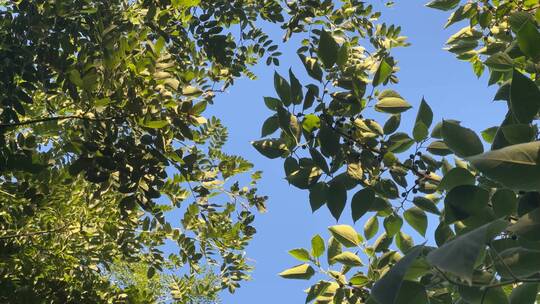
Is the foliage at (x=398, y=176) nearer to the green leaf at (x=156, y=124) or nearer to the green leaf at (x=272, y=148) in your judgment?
the green leaf at (x=272, y=148)

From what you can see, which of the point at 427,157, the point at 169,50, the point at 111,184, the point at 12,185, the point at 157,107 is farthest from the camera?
the point at 169,50

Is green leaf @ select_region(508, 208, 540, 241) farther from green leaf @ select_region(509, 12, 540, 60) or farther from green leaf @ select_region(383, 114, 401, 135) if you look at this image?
green leaf @ select_region(383, 114, 401, 135)

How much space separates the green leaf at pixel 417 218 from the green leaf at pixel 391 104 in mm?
390

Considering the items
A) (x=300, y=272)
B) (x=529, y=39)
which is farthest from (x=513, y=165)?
(x=300, y=272)

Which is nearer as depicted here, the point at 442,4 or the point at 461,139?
the point at 461,139

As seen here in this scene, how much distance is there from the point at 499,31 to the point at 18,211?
137 inches

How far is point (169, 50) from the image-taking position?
3787 mm

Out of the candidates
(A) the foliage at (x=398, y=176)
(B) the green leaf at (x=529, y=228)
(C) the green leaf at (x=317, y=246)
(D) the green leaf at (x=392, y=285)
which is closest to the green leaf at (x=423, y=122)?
(A) the foliage at (x=398, y=176)

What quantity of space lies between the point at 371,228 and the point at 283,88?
0.73 metres

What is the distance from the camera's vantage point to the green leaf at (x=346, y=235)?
172 cm

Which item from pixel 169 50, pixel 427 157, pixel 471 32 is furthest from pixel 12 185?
pixel 471 32

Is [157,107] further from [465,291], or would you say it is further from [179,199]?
[465,291]

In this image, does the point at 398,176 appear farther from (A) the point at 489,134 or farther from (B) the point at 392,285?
(B) the point at 392,285

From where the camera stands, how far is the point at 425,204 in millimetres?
1671
